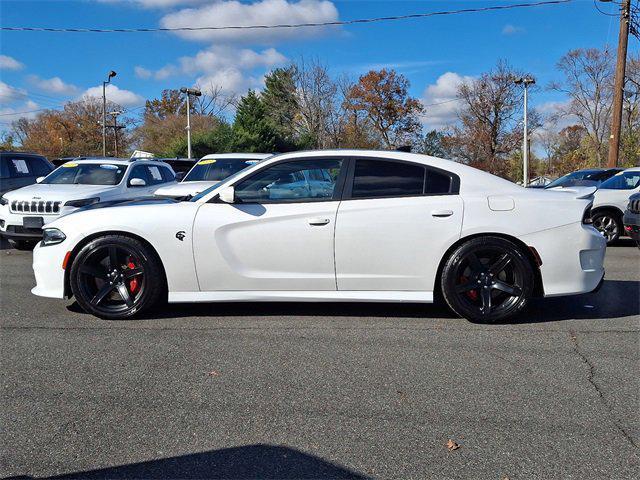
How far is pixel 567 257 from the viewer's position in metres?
5.02

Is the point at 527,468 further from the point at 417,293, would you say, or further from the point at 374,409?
the point at 417,293

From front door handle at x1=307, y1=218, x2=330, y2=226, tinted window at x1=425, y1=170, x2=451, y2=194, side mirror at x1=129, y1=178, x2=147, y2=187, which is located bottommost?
front door handle at x1=307, y1=218, x2=330, y2=226

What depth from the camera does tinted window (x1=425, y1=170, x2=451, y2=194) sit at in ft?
16.9

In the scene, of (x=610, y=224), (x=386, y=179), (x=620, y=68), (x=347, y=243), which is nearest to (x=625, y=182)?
(x=610, y=224)

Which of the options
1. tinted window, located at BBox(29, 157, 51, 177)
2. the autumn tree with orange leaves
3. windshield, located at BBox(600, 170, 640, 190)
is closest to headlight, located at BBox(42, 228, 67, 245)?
tinted window, located at BBox(29, 157, 51, 177)

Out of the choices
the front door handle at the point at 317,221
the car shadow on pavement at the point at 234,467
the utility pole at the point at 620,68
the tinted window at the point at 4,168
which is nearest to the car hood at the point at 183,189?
the tinted window at the point at 4,168

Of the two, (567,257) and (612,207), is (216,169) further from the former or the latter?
(567,257)

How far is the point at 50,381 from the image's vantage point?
12.4 ft

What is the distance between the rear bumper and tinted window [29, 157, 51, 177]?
1125cm

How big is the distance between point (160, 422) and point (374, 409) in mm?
1221

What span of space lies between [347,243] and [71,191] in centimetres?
639

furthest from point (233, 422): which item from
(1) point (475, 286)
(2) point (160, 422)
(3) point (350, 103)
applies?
(3) point (350, 103)

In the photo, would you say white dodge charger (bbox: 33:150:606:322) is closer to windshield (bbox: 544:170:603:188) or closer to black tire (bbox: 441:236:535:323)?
black tire (bbox: 441:236:535:323)

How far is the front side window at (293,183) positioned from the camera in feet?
17.0
